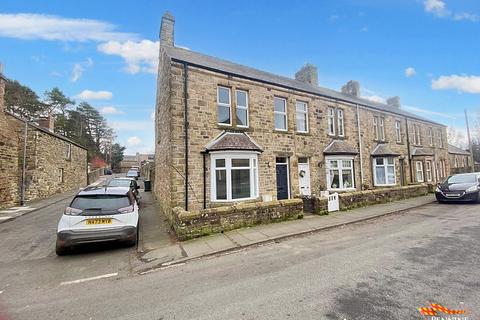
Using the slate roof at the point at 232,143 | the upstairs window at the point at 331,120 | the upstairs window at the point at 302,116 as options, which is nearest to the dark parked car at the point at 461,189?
the upstairs window at the point at 331,120

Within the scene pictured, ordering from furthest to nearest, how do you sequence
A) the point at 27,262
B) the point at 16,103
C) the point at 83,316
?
the point at 16,103, the point at 27,262, the point at 83,316

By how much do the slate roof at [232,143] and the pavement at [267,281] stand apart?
4511 millimetres

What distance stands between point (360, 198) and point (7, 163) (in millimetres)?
20108

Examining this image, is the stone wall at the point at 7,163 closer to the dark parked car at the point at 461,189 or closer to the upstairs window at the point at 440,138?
the dark parked car at the point at 461,189

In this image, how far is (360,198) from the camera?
11.5 metres

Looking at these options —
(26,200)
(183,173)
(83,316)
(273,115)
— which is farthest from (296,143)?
(26,200)

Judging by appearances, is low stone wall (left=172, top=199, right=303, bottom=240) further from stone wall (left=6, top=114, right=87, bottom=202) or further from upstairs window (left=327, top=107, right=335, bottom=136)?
stone wall (left=6, top=114, right=87, bottom=202)

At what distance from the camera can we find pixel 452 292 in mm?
3602

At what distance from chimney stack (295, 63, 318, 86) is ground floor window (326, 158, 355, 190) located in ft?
24.9

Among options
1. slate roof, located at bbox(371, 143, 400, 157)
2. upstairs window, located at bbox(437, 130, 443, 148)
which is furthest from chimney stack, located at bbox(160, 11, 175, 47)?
upstairs window, located at bbox(437, 130, 443, 148)

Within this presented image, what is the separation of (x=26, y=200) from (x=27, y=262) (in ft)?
42.9

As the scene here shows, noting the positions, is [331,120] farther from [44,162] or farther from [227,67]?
[44,162]

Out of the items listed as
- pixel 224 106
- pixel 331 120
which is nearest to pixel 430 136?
pixel 331 120

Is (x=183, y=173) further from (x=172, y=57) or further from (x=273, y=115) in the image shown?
(x=273, y=115)
